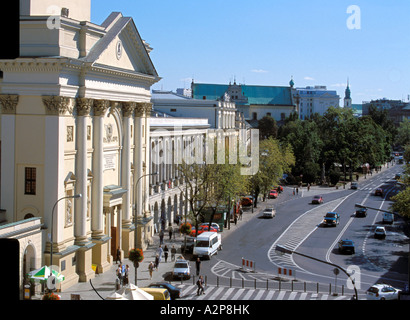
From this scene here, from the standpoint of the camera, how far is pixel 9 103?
34.8 metres

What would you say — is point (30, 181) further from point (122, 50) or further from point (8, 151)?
point (122, 50)

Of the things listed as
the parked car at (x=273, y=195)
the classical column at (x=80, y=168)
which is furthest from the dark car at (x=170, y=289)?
the parked car at (x=273, y=195)

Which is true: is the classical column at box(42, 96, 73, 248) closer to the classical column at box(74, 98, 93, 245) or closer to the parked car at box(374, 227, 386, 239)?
the classical column at box(74, 98, 93, 245)

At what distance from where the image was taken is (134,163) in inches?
1912

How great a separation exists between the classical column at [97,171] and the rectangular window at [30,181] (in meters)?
5.63

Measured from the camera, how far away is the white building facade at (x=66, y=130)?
113ft

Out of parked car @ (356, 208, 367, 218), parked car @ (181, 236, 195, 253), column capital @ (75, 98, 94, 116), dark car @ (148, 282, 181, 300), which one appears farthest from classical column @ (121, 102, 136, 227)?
parked car @ (356, 208, 367, 218)

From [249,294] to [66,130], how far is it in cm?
1632

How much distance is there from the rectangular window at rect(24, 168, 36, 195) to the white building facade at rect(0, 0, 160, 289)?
0.21 ft

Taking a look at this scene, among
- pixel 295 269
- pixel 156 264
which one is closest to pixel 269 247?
pixel 295 269

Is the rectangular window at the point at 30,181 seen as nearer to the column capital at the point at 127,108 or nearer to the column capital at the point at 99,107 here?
the column capital at the point at 99,107

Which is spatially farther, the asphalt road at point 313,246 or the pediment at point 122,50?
the asphalt road at point 313,246

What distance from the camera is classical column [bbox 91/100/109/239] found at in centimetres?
3972
